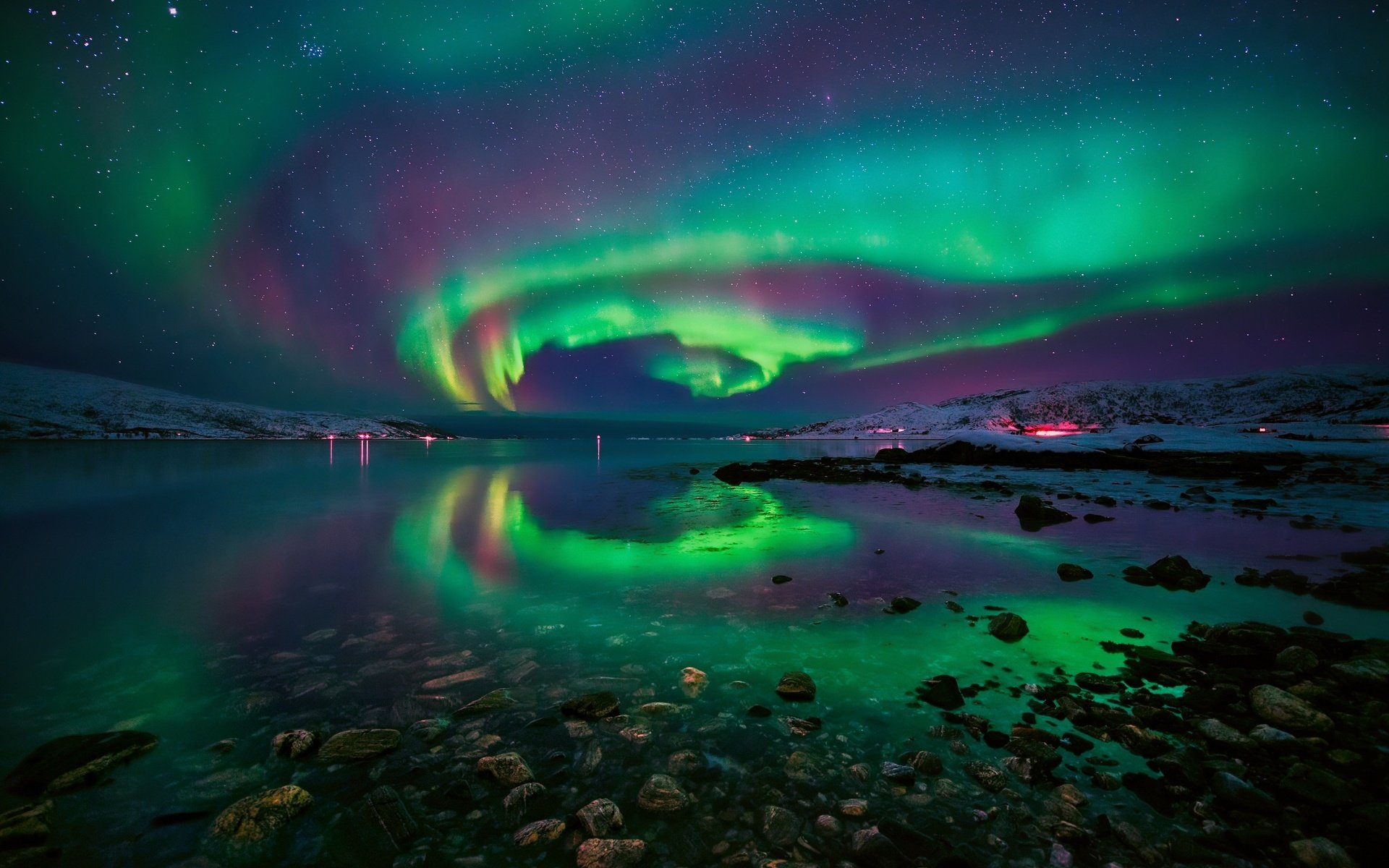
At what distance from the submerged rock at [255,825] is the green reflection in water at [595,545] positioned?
22.9ft

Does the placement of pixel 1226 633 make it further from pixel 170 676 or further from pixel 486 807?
pixel 170 676

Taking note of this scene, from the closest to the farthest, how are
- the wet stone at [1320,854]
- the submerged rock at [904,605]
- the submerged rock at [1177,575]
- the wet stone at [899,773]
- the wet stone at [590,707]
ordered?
1. the wet stone at [1320,854]
2. the wet stone at [899,773]
3. the wet stone at [590,707]
4. the submerged rock at [904,605]
5. the submerged rock at [1177,575]

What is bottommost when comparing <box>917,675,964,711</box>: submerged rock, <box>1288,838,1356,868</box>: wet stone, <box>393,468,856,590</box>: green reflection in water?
<box>393,468,856,590</box>: green reflection in water

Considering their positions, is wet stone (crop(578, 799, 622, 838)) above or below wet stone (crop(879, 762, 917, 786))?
above

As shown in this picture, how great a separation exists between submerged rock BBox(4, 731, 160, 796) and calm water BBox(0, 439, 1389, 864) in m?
0.22

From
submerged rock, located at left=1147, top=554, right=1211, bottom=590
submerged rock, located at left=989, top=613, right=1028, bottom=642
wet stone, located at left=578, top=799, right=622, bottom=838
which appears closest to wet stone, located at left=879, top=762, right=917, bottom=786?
wet stone, located at left=578, top=799, right=622, bottom=838

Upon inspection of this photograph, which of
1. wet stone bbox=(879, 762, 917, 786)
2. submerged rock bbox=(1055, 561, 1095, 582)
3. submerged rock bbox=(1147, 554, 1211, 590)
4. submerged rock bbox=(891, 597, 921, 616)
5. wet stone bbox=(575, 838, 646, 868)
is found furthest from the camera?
submerged rock bbox=(1055, 561, 1095, 582)

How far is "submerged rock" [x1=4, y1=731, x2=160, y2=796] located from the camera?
4586 mm

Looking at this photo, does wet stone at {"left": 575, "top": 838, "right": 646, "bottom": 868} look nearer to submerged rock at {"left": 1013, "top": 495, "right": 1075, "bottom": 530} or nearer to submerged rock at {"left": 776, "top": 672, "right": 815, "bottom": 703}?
submerged rock at {"left": 776, "top": 672, "right": 815, "bottom": 703}

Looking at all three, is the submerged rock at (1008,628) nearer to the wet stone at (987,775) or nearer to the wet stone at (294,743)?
the wet stone at (987,775)

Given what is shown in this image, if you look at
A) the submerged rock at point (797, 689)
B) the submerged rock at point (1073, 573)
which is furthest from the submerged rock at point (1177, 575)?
the submerged rock at point (797, 689)

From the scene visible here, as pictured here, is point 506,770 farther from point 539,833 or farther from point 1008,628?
A: point 1008,628

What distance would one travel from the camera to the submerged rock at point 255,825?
3867mm

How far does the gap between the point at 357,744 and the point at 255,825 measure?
1091 mm
